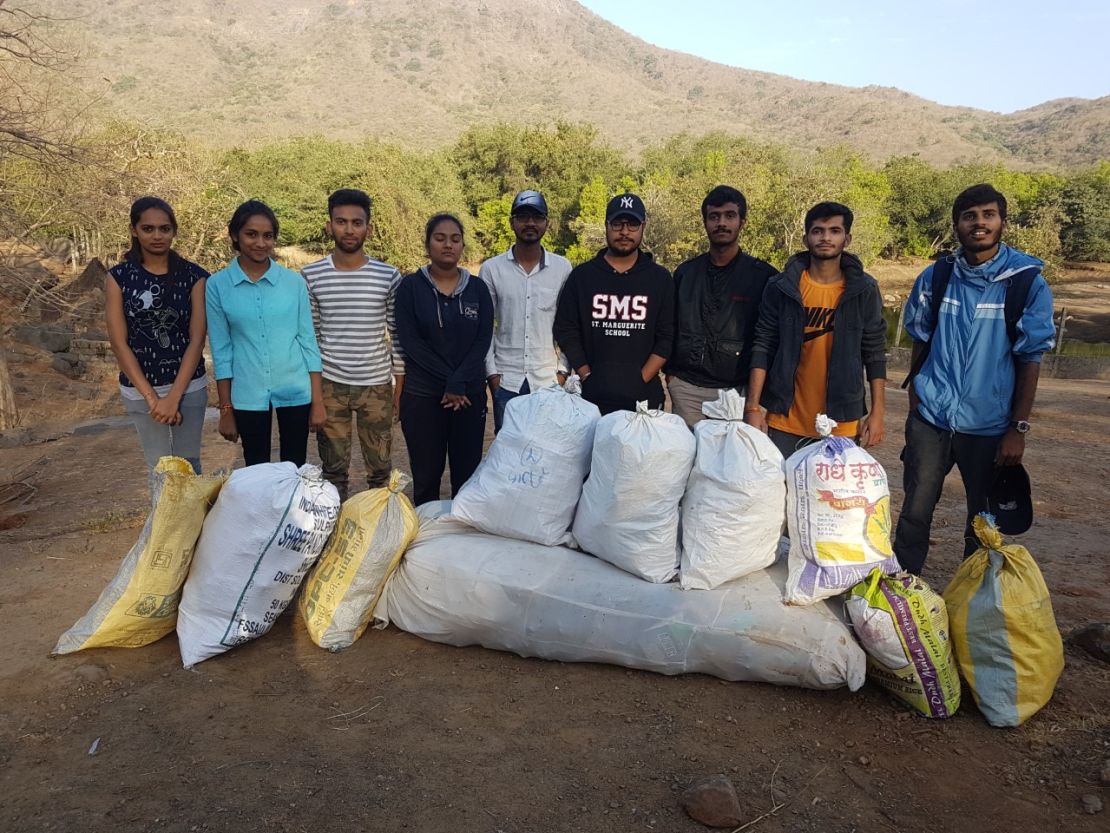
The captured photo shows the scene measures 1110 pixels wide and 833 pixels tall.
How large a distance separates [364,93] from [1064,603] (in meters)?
98.2

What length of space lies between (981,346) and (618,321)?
1.39 m

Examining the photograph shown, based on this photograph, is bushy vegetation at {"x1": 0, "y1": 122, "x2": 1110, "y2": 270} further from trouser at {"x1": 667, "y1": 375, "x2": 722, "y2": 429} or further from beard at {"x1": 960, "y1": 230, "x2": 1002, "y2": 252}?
beard at {"x1": 960, "y1": 230, "x2": 1002, "y2": 252}

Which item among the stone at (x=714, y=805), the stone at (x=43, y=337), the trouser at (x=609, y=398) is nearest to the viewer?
the stone at (x=714, y=805)

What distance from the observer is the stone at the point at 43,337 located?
11898 mm

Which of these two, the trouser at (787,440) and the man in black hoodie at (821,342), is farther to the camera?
the trouser at (787,440)

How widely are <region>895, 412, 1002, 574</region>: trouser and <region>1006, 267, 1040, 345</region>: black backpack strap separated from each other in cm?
41

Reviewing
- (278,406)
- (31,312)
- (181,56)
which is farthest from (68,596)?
(181,56)

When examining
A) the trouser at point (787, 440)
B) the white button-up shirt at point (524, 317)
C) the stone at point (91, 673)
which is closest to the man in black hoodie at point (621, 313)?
the white button-up shirt at point (524, 317)

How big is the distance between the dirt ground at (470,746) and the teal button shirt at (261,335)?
3.07ft

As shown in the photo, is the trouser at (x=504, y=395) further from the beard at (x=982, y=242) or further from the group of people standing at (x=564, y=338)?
the beard at (x=982, y=242)

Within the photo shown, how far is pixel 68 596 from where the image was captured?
120 inches

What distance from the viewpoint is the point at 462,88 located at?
4154 inches

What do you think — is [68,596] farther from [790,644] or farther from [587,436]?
[790,644]

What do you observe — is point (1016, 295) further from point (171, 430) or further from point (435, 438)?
point (171, 430)
